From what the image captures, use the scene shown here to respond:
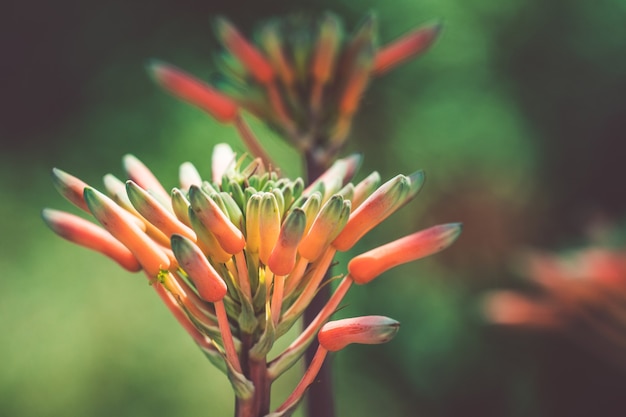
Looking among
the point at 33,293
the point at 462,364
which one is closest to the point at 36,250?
the point at 33,293

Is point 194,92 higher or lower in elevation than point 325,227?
higher

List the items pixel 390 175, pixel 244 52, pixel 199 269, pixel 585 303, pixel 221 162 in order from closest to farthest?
pixel 199 269 < pixel 221 162 < pixel 244 52 < pixel 585 303 < pixel 390 175

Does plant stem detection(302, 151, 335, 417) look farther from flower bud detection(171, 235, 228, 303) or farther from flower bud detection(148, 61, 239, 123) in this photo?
flower bud detection(148, 61, 239, 123)

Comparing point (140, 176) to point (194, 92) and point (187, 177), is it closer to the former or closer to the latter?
point (187, 177)

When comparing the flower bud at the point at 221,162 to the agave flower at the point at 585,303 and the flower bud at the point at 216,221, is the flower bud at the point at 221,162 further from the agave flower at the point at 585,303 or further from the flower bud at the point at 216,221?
the agave flower at the point at 585,303

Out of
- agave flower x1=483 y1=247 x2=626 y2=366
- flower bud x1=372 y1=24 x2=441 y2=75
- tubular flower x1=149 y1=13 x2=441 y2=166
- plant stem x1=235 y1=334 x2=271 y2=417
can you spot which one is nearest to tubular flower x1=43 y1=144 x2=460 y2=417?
plant stem x1=235 y1=334 x2=271 y2=417

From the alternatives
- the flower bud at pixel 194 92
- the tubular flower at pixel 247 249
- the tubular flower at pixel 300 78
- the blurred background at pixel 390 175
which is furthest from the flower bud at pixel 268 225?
the blurred background at pixel 390 175

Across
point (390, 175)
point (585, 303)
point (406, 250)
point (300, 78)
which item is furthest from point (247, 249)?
point (390, 175)
